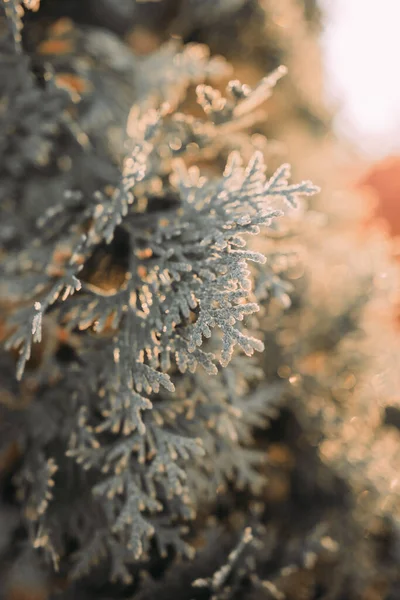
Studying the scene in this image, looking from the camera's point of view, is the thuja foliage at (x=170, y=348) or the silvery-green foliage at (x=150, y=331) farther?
the thuja foliage at (x=170, y=348)

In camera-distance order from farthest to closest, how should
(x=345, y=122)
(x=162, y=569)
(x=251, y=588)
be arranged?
(x=345, y=122) < (x=162, y=569) < (x=251, y=588)

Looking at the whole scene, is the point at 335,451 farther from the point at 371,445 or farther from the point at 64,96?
the point at 64,96

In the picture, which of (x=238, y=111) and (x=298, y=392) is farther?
(x=298, y=392)

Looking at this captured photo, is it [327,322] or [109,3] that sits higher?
[109,3]

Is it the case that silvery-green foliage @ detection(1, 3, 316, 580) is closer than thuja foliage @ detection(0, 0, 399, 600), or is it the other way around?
silvery-green foliage @ detection(1, 3, 316, 580)

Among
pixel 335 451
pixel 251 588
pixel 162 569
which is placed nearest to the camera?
pixel 251 588

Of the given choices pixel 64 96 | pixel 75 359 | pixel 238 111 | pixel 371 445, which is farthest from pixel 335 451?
pixel 64 96

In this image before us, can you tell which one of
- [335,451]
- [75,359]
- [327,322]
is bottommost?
[335,451]
